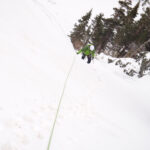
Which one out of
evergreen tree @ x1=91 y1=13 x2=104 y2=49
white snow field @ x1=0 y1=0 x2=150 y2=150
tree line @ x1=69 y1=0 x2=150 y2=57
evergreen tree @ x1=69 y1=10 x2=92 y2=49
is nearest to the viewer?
white snow field @ x1=0 y1=0 x2=150 y2=150

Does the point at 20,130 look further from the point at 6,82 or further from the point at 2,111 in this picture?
the point at 6,82

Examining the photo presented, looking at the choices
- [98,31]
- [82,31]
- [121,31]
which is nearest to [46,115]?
[121,31]

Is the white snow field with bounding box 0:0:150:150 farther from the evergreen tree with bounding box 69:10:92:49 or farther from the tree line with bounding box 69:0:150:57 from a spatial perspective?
the evergreen tree with bounding box 69:10:92:49

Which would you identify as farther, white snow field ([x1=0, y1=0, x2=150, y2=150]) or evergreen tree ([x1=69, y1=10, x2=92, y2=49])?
evergreen tree ([x1=69, y1=10, x2=92, y2=49])

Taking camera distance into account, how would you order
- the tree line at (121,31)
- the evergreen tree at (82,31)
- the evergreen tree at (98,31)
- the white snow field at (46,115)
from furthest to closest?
the evergreen tree at (82,31)
the evergreen tree at (98,31)
the tree line at (121,31)
the white snow field at (46,115)

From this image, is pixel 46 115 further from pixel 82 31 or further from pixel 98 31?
pixel 82 31

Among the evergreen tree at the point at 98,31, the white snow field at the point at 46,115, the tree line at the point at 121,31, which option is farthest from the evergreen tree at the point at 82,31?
the white snow field at the point at 46,115

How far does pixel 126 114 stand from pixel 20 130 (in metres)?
4.89

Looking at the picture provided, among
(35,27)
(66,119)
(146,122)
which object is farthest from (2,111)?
(35,27)

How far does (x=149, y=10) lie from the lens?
→ 23.5 meters

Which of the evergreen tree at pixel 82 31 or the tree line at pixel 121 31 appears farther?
the evergreen tree at pixel 82 31

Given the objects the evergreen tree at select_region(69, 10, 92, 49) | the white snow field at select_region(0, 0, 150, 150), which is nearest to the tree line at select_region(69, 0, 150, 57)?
the evergreen tree at select_region(69, 10, 92, 49)

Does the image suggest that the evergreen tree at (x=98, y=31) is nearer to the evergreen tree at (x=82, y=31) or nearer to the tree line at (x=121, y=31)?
the tree line at (x=121, y=31)

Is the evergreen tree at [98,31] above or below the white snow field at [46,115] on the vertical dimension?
above
